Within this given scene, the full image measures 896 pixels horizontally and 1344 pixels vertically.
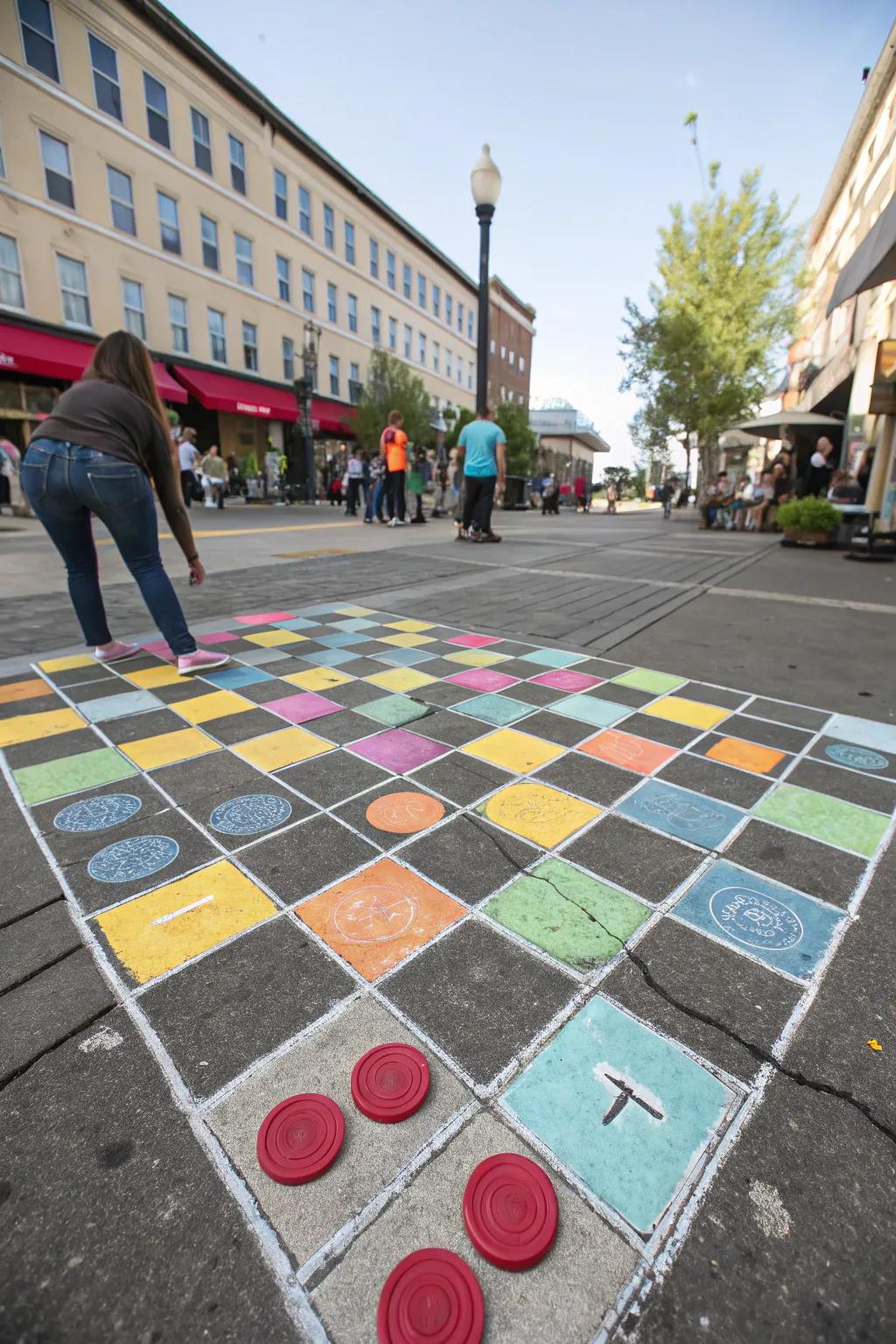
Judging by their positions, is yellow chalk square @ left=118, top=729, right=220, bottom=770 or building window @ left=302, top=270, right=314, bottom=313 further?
building window @ left=302, top=270, right=314, bottom=313

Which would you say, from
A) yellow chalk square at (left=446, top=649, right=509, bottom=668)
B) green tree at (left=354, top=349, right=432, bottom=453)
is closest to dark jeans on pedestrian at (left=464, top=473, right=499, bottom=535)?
yellow chalk square at (left=446, top=649, right=509, bottom=668)

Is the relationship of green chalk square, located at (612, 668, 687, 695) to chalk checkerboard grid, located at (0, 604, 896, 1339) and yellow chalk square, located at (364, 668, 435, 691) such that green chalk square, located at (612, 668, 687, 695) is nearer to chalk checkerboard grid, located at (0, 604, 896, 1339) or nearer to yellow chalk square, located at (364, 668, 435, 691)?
chalk checkerboard grid, located at (0, 604, 896, 1339)

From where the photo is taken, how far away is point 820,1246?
939mm

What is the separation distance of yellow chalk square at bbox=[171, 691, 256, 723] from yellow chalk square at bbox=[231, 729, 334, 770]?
344mm

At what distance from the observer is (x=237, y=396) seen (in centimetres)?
2328

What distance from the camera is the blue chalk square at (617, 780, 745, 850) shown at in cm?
197

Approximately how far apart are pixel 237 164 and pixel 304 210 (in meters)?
4.07

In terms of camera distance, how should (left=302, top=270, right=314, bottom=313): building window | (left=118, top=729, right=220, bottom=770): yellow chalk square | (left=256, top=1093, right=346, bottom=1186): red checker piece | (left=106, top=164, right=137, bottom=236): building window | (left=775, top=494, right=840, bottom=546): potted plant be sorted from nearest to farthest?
(left=256, top=1093, right=346, bottom=1186): red checker piece → (left=118, top=729, right=220, bottom=770): yellow chalk square → (left=775, top=494, right=840, bottom=546): potted plant → (left=106, top=164, right=137, bottom=236): building window → (left=302, top=270, right=314, bottom=313): building window

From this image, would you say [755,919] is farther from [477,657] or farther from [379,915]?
[477,657]

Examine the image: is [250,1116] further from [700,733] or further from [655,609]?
[655,609]

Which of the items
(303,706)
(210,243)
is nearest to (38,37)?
(210,243)

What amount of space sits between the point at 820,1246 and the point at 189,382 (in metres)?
24.8

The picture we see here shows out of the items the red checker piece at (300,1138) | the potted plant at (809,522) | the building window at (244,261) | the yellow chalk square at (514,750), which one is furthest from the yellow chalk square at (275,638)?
the building window at (244,261)

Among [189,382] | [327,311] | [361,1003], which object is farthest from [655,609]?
[327,311]
